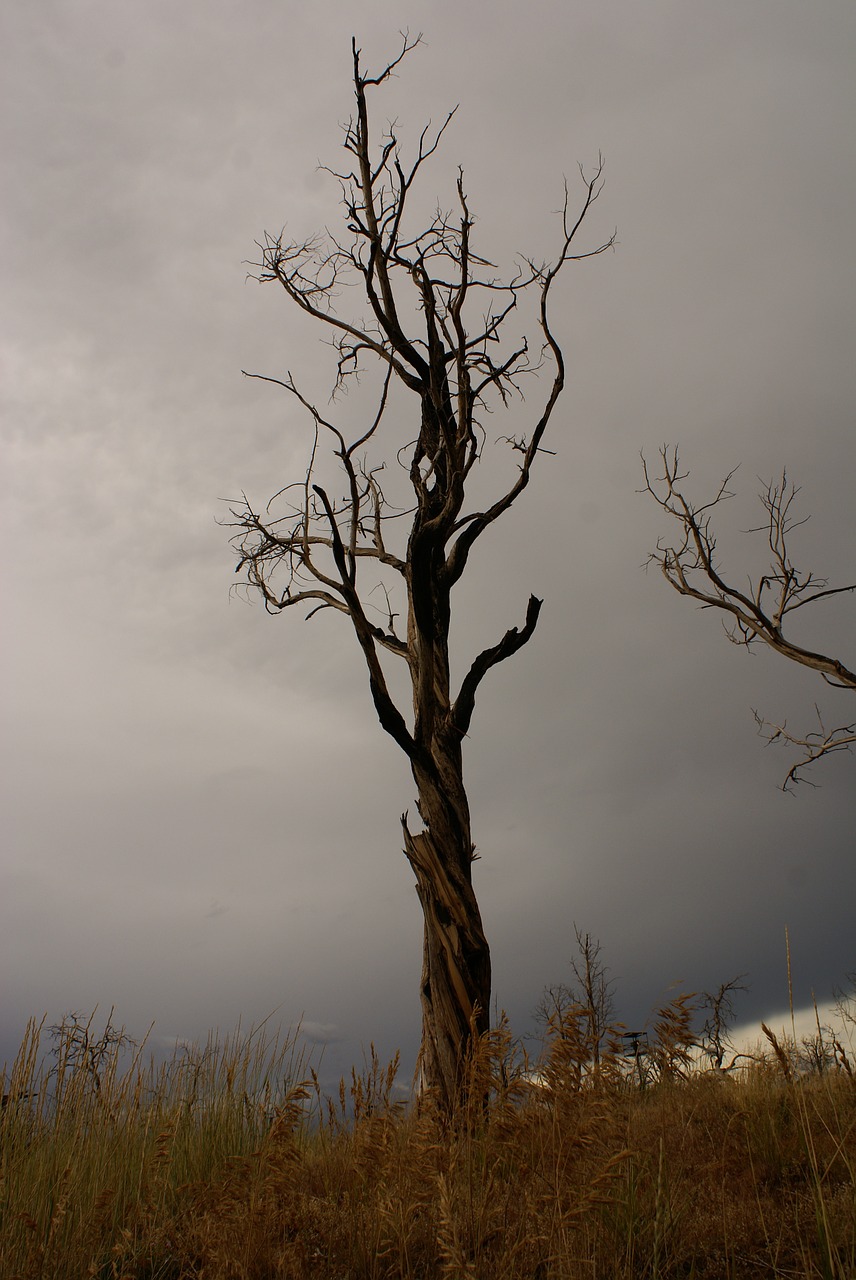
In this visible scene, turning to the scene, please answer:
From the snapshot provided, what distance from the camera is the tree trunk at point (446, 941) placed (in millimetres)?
6438

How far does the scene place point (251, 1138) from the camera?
5941 millimetres

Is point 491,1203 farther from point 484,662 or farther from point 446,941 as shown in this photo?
point 484,662

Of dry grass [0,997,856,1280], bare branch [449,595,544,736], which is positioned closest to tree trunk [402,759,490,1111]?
bare branch [449,595,544,736]

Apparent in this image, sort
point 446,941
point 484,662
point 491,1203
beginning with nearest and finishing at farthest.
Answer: point 491,1203 < point 446,941 < point 484,662

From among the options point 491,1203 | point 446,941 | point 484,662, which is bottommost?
point 491,1203

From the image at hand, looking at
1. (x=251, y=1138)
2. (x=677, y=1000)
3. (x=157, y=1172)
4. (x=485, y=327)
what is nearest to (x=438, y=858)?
(x=251, y=1138)

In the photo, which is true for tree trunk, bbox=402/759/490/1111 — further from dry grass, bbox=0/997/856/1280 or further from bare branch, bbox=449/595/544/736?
dry grass, bbox=0/997/856/1280

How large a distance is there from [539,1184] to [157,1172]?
2.33 metres

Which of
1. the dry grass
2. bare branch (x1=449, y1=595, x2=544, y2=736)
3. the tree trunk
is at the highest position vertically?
bare branch (x1=449, y1=595, x2=544, y2=736)

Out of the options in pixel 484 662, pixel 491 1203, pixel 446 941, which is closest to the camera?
pixel 491 1203

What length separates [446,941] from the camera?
668cm

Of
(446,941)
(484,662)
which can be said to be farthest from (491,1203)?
(484,662)

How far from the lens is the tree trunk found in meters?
6.44

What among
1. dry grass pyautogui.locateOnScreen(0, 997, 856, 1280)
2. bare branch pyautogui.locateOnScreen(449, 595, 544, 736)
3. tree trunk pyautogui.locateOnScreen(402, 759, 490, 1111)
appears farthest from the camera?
bare branch pyautogui.locateOnScreen(449, 595, 544, 736)
